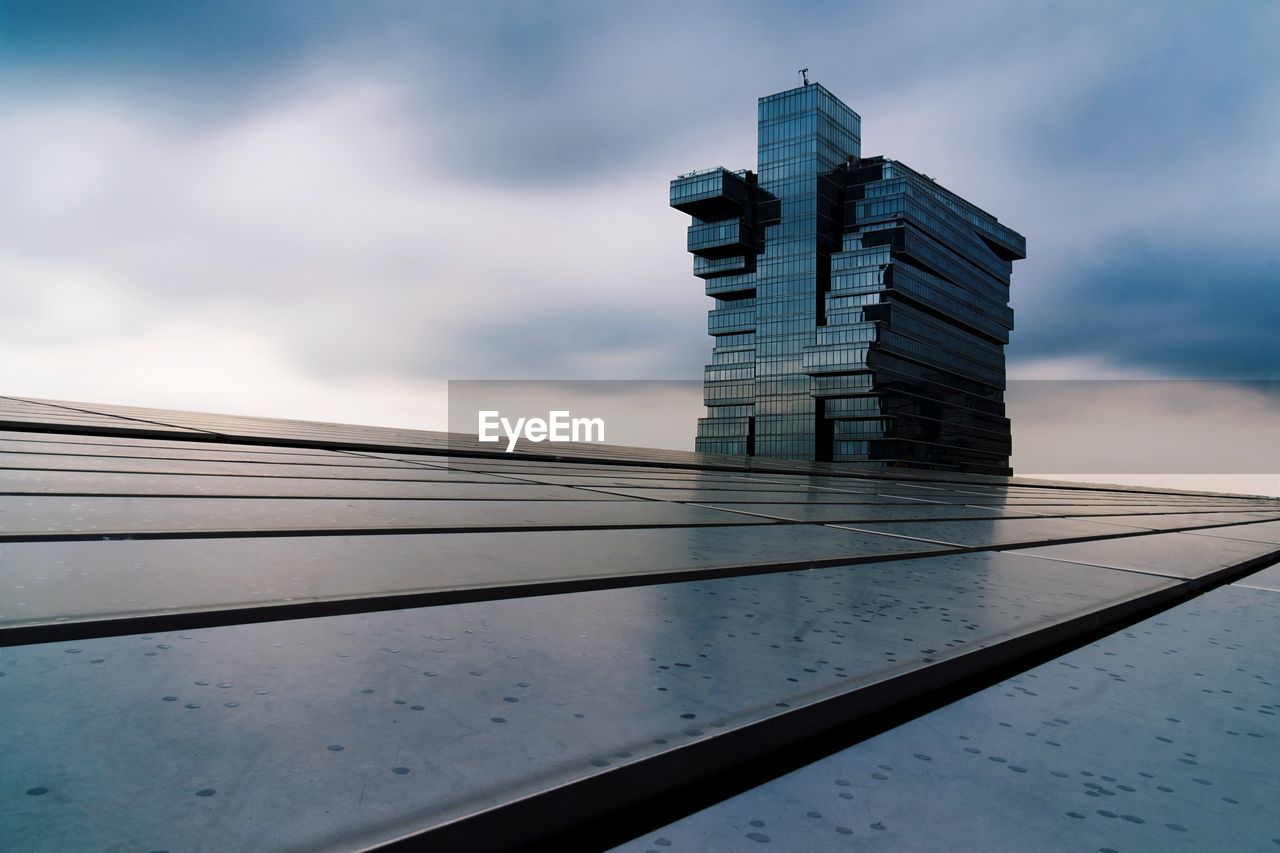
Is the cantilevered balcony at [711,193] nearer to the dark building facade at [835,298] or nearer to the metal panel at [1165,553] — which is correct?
the dark building facade at [835,298]

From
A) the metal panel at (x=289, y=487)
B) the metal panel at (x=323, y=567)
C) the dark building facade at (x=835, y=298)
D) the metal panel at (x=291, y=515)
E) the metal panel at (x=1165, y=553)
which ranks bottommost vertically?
the metal panel at (x=1165, y=553)

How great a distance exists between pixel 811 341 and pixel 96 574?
106163mm

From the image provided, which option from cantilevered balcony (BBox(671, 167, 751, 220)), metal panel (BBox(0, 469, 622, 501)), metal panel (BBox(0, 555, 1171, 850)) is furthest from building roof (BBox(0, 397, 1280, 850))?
cantilevered balcony (BBox(671, 167, 751, 220))

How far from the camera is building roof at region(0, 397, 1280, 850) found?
3.62 feet

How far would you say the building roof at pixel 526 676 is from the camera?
1104mm

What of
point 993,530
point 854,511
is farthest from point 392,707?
point 854,511

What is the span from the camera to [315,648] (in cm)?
171

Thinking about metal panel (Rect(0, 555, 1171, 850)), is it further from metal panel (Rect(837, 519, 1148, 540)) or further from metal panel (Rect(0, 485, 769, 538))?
metal panel (Rect(837, 519, 1148, 540))

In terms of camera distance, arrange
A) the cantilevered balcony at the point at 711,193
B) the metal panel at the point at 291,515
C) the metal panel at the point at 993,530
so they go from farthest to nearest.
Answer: the cantilevered balcony at the point at 711,193 < the metal panel at the point at 993,530 < the metal panel at the point at 291,515

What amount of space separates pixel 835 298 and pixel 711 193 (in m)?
22.0

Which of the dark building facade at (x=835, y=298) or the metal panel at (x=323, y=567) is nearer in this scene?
the metal panel at (x=323, y=567)

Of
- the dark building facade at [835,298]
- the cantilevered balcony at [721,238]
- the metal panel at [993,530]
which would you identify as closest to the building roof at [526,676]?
the metal panel at [993,530]

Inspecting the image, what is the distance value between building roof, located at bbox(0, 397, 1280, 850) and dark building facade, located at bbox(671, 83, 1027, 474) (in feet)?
318

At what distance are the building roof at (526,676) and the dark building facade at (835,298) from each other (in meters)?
96.8
